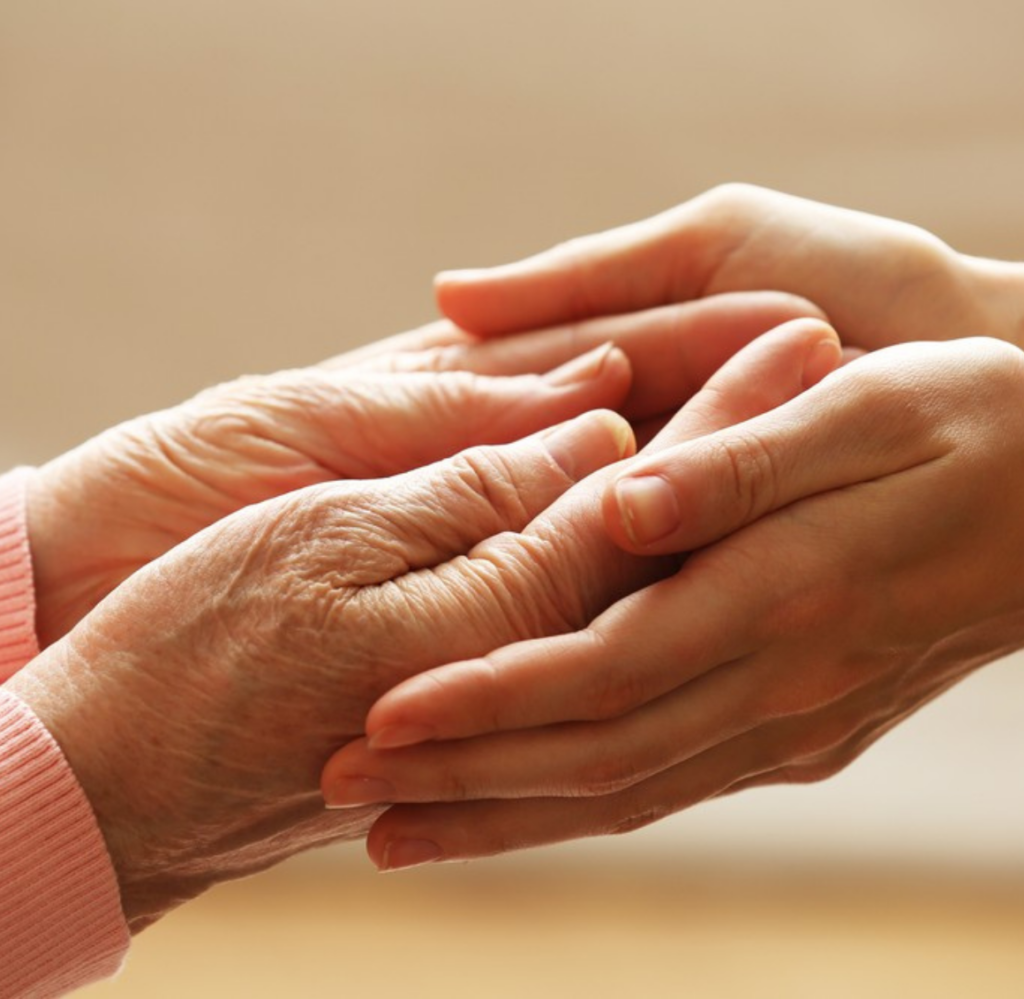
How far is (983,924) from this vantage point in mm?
1554

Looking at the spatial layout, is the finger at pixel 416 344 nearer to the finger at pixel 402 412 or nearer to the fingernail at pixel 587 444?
the finger at pixel 402 412

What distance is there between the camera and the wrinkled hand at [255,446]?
110 centimetres

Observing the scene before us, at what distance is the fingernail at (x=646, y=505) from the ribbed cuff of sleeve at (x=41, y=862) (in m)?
0.34

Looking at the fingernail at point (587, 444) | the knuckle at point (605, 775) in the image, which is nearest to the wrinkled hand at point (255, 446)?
the fingernail at point (587, 444)

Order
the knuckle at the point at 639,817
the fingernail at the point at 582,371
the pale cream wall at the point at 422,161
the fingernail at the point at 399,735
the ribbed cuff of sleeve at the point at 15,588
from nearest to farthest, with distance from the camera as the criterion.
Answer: the fingernail at the point at 399,735 → the knuckle at the point at 639,817 → the ribbed cuff of sleeve at the point at 15,588 → the fingernail at the point at 582,371 → the pale cream wall at the point at 422,161

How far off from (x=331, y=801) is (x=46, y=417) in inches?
40.3

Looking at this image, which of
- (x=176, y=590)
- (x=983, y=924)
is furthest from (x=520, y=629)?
(x=983, y=924)

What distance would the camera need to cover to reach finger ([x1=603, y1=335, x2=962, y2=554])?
792 millimetres

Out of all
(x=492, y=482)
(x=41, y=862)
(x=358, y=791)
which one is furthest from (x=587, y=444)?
(x=41, y=862)

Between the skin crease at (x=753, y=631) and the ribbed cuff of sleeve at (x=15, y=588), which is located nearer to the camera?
the skin crease at (x=753, y=631)

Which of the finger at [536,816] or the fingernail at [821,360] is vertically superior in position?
the fingernail at [821,360]

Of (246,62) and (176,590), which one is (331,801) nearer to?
(176,590)

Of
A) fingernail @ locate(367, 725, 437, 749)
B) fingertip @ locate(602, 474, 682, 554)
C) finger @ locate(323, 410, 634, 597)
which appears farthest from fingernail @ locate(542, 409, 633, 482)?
fingernail @ locate(367, 725, 437, 749)

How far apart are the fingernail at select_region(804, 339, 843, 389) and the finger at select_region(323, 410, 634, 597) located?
126mm
